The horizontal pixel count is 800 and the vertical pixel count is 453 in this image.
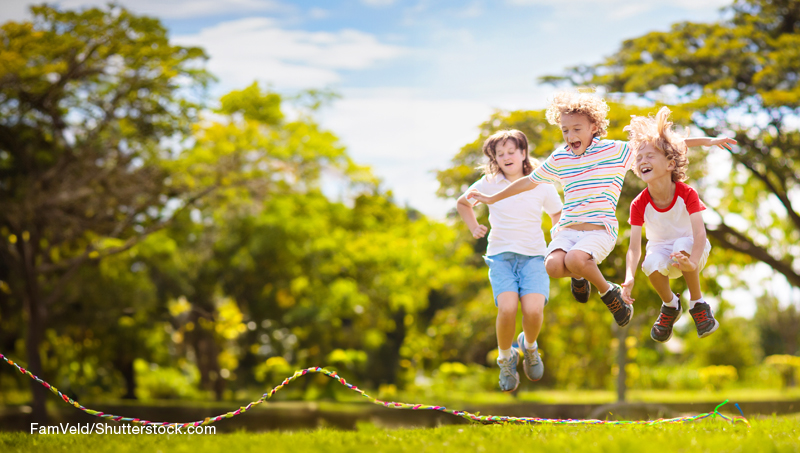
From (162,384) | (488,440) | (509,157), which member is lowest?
(162,384)

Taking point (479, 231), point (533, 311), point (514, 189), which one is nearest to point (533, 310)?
point (533, 311)

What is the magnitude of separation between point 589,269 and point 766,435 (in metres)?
1.67

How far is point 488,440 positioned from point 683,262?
6.43 feet

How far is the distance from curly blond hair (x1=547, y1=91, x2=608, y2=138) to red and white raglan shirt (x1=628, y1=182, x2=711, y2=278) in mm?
726

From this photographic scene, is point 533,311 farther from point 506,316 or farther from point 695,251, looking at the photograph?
point 695,251

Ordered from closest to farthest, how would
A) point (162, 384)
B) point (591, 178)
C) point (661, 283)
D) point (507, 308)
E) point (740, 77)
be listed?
1. point (591, 178)
2. point (661, 283)
3. point (507, 308)
4. point (740, 77)
5. point (162, 384)

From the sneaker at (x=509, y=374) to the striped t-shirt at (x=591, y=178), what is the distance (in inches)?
51.1

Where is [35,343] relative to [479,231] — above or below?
below

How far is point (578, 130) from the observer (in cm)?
546

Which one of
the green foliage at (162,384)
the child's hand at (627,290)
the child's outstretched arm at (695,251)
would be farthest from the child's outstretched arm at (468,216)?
the green foliage at (162,384)

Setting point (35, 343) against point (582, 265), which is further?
point (35, 343)

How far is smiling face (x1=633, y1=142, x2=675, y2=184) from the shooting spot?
5367 millimetres

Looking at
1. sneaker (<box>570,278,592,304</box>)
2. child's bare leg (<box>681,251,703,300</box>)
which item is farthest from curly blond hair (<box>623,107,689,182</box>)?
sneaker (<box>570,278,592,304</box>)

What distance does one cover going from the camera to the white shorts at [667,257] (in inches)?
212
